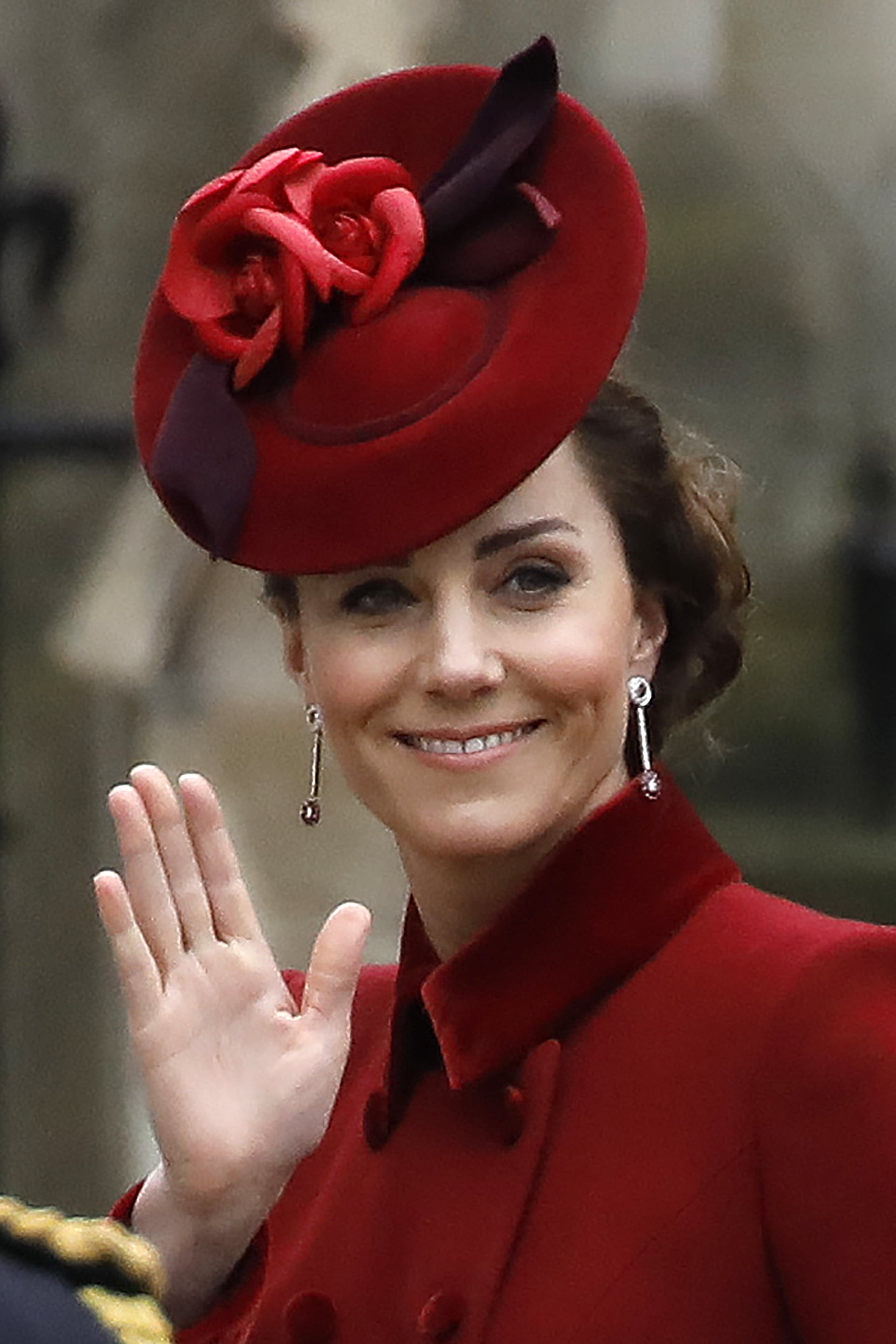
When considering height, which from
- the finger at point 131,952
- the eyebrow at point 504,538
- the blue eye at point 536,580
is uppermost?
the eyebrow at point 504,538

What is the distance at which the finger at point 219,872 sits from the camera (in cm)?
188

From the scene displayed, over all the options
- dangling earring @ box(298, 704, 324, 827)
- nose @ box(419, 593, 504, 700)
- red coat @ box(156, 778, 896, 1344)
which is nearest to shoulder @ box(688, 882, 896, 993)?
red coat @ box(156, 778, 896, 1344)

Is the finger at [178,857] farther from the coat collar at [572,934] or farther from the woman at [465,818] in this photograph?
the coat collar at [572,934]

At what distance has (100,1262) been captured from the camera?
1.31 metres

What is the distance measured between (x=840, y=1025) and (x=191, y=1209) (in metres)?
0.51

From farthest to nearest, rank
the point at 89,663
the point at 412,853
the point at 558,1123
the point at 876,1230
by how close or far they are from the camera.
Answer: the point at 89,663 → the point at 412,853 → the point at 558,1123 → the point at 876,1230

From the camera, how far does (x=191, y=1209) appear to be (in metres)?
1.87

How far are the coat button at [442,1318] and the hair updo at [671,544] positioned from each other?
1.57 ft

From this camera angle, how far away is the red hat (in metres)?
1.82

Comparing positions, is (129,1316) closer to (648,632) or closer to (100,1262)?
(100,1262)

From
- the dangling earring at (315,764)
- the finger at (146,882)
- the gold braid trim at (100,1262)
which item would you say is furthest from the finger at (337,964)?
the gold braid trim at (100,1262)

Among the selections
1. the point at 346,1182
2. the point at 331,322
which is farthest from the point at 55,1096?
the point at 331,322

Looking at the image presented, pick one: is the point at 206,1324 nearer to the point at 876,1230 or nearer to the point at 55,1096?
the point at 876,1230

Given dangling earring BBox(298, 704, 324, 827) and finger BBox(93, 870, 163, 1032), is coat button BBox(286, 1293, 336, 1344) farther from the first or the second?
dangling earring BBox(298, 704, 324, 827)
